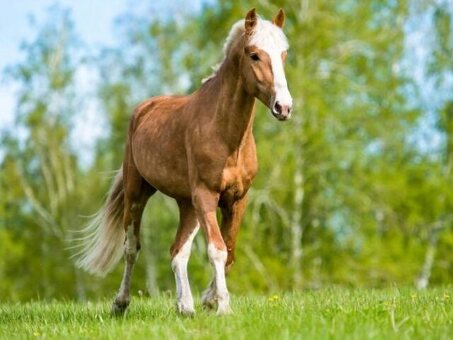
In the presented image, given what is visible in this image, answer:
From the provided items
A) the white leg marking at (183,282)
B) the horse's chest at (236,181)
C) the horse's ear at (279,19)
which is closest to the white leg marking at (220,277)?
the white leg marking at (183,282)

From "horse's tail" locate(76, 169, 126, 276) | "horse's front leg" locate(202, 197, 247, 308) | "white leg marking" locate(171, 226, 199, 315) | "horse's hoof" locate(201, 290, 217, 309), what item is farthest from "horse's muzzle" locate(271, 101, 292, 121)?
"horse's tail" locate(76, 169, 126, 276)

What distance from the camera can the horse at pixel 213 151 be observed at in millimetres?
7234

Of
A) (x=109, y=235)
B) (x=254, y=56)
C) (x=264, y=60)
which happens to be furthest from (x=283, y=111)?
(x=109, y=235)

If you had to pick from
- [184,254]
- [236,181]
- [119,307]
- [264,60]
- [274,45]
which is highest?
[274,45]

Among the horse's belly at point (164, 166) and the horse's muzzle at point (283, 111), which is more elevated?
the horse's muzzle at point (283, 111)

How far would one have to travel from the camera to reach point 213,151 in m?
7.61

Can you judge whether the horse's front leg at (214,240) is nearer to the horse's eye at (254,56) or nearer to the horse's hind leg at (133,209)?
the horse's eye at (254,56)

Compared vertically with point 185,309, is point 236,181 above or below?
above

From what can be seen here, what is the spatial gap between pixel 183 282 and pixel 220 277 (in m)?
0.60

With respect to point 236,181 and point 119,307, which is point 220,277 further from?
point 119,307

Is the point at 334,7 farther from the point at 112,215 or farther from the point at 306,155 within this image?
the point at 112,215

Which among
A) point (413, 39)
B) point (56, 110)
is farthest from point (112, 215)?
point (56, 110)

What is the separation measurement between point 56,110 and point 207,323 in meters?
29.3

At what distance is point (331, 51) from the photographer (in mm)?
27016
